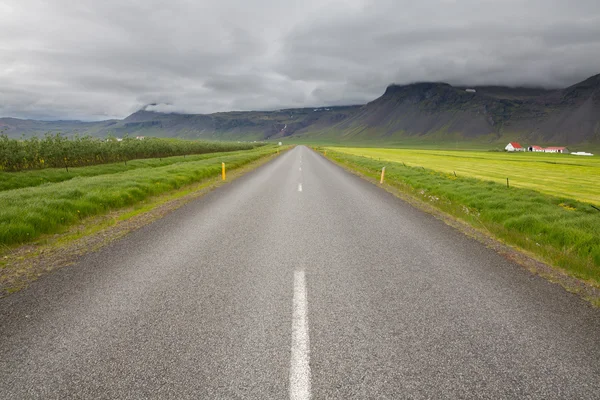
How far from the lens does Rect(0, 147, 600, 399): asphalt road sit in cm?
282

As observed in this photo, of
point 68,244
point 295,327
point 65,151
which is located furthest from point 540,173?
point 65,151

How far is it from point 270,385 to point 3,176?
21264 millimetres

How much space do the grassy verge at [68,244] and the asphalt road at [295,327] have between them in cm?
44

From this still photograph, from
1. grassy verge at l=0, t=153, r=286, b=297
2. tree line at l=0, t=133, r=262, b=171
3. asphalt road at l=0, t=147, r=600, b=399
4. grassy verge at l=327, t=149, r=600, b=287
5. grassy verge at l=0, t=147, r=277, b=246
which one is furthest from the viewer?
tree line at l=0, t=133, r=262, b=171

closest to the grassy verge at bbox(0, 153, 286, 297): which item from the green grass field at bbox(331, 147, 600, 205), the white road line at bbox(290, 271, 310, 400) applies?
the white road line at bbox(290, 271, 310, 400)

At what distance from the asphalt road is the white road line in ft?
0.06

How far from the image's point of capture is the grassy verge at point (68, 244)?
210 inches

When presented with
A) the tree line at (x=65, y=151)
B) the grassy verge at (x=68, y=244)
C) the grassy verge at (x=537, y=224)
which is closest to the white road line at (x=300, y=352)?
the grassy verge at (x=68, y=244)

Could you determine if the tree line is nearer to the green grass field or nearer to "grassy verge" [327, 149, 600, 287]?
"grassy verge" [327, 149, 600, 287]

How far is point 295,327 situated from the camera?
3670 mm

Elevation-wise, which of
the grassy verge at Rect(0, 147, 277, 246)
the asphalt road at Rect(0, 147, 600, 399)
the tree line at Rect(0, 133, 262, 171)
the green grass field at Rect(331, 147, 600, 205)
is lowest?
the green grass field at Rect(331, 147, 600, 205)

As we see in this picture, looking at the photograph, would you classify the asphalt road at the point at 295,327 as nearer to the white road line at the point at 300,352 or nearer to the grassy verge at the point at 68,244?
the white road line at the point at 300,352

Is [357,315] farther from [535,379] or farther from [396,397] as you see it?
[535,379]

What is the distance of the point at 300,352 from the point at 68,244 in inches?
262
